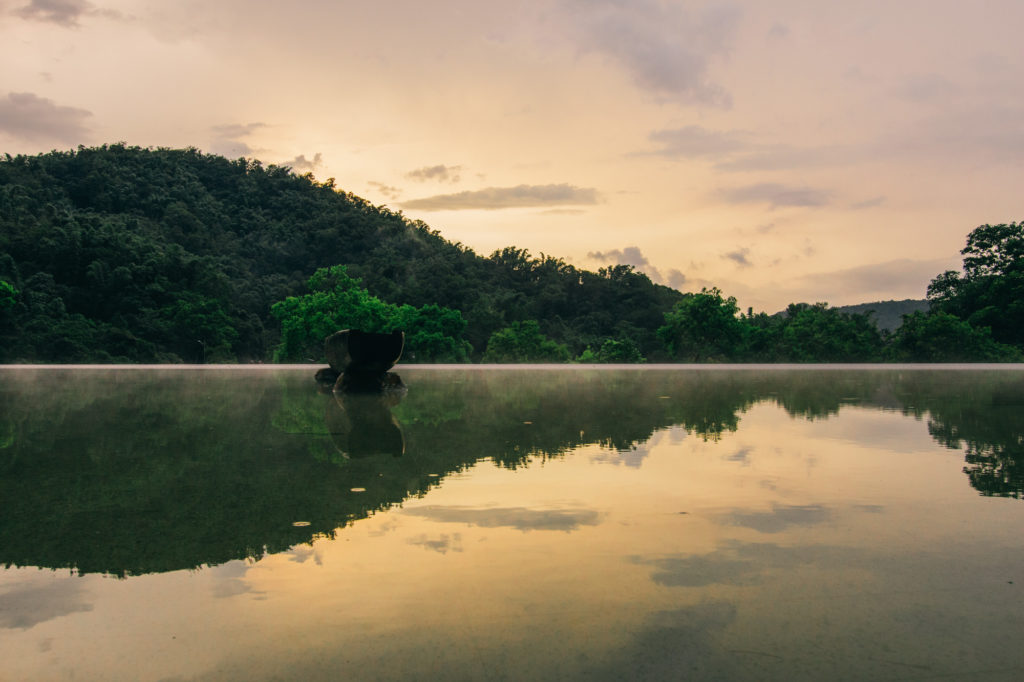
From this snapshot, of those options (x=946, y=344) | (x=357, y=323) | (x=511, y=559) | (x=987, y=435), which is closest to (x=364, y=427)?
(x=511, y=559)

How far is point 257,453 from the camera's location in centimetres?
538

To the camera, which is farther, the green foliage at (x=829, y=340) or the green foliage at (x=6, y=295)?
the green foliage at (x=6, y=295)

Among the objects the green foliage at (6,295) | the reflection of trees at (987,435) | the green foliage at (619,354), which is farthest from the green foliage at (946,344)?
the green foliage at (6,295)

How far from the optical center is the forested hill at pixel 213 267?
37.5m

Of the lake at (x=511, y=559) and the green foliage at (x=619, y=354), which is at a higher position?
the green foliage at (x=619, y=354)

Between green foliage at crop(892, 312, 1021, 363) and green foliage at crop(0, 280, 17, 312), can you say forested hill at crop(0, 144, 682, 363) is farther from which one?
green foliage at crop(892, 312, 1021, 363)

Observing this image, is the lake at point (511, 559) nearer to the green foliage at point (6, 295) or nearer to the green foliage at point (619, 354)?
the green foliage at point (619, 354)

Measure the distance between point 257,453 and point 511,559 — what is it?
129 inches

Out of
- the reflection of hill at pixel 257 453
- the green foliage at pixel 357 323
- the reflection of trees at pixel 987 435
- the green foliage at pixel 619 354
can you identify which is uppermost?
the green foliage at pixel 357 323

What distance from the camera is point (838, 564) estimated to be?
102 inches

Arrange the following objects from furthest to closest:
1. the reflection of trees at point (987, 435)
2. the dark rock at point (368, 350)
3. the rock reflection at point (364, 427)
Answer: the dark rock at point (368, 350)
the rock reflection at point (364, 427)
the reflection of trees at point (987, 435)

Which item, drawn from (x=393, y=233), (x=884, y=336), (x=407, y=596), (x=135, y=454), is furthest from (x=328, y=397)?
(x=393, y=233)

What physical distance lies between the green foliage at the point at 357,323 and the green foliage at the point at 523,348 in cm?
151

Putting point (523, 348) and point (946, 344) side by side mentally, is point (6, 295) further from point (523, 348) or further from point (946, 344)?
point (946, 344)
